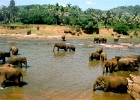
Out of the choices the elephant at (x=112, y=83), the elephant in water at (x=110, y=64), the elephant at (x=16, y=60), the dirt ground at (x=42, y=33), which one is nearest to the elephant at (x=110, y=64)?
the elephant in water at (x=110, y=64)

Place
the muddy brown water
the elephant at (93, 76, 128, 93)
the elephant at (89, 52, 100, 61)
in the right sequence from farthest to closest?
the elephant at (89, 52, 100, 61), the elephant at (93, 76, 128, 93), the muddy brown water

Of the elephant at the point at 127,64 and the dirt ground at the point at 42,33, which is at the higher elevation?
the dirt ground at the point at 42,33

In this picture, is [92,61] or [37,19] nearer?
[92,61]

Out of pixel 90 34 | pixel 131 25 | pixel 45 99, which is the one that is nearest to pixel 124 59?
pixel 45 99

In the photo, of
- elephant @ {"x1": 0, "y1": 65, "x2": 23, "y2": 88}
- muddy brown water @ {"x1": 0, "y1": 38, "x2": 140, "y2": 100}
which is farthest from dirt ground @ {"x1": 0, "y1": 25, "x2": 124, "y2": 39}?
elephant @ {"x1": 0, "y1": 65, "x2": 23, "y2": 88}

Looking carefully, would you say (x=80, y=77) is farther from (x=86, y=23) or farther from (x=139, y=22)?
(x=139, y=22)

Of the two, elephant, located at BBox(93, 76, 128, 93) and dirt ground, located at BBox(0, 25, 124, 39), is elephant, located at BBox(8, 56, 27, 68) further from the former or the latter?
dirt ground, located at BBox(0, 25, 124, 39)

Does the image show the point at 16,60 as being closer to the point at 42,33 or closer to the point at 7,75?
the point at 7,75

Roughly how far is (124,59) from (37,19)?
158ft

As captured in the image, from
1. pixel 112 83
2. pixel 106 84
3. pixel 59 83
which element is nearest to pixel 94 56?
pixel 59 83

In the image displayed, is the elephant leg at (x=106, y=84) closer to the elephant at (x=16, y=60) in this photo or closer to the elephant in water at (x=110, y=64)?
the elephant in water at (x=110, y=64)

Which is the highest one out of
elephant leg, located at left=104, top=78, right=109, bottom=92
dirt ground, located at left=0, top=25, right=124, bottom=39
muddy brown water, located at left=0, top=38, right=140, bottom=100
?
dirt ground, located at left=0, top=25, right=124, bottom=39

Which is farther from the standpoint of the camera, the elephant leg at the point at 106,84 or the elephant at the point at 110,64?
the elephant at the point at 110,64

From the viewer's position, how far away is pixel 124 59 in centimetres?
2547
